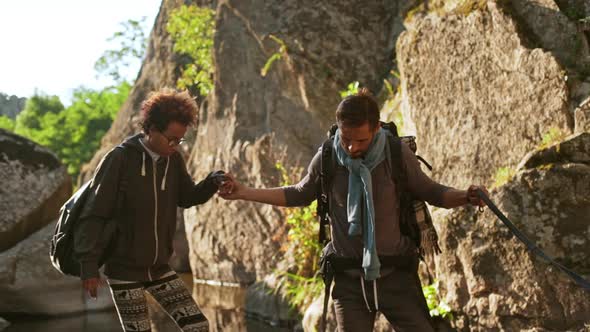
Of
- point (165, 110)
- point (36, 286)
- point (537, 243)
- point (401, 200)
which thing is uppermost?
point (165, 110)

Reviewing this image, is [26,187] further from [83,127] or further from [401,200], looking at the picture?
[83,127]

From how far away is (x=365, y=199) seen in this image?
4480 millimetres

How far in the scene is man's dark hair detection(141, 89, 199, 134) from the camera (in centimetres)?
523

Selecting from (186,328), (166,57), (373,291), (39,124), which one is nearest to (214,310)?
(186,328)

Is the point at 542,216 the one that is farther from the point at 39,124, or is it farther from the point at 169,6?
the point at 39,124

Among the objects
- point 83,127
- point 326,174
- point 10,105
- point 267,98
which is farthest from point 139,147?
point 10,105

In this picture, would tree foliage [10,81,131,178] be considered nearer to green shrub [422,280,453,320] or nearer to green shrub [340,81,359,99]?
green shrub [340,81,359,99]

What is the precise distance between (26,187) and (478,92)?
6709 mm

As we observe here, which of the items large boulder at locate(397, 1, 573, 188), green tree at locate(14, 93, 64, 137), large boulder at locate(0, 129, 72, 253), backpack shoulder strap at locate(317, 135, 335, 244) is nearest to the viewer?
backpack shoulder strap at locate(317, 135, 335, 244)

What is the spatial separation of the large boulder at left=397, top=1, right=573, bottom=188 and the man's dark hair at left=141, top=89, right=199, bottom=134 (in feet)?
11.5

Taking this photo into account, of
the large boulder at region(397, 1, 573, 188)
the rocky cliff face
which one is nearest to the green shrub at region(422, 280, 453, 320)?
the large boulder at region(397, 1, 573, 188)

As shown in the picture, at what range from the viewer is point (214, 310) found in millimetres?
11695

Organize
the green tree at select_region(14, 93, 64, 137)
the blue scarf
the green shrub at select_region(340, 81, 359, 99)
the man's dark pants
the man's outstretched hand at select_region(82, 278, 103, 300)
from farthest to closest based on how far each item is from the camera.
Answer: the green tree at select_region(14, 93, 64, 137), the green shrub at select_region(340, 81, 359, 99), the man's outstretched hand at select_region(82, 278, 103, 300), the man's dark pants, the blue scarf

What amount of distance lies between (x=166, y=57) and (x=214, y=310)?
534 inches
